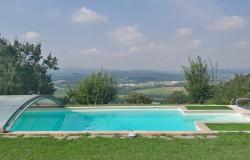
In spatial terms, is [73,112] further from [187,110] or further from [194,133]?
[194,133]

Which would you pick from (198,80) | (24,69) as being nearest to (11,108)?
(198,80)

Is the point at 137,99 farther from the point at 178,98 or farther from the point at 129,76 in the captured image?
the point at 129,76

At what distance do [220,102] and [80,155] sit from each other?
1260 centimetres

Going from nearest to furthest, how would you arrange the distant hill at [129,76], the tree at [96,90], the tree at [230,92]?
1. the tree at [230,92]
2. the tree at [96,90]
3. the distant hill at [129,76]

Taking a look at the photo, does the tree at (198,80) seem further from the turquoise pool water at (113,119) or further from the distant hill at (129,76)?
the turquoise pool water at (113,119)

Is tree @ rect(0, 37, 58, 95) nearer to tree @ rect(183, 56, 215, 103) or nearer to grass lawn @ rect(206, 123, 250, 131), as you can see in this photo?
tree @ rect(183, 56, 215, 103)

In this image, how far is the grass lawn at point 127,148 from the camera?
6758 mm

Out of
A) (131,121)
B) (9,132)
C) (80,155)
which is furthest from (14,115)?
(131,121)

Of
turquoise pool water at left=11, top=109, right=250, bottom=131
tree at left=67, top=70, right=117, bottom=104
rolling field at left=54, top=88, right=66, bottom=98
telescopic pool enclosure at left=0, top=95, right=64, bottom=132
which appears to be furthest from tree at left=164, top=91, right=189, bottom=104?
telescopic pool enclosure at left=0, top=95, right=64, bottom=132

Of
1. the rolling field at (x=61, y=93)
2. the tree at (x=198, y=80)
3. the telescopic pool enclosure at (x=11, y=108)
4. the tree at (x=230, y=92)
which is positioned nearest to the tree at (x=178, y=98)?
the tree at (x=198, y=80)

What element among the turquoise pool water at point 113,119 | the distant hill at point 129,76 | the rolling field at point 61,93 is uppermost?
the distant hill at point 129,76

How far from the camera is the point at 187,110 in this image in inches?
583

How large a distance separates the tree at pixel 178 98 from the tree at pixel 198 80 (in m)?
0.91

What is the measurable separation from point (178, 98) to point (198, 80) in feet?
7.23
